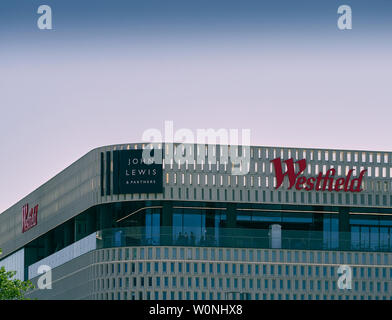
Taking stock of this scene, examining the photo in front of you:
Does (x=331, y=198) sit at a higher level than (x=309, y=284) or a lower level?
higher

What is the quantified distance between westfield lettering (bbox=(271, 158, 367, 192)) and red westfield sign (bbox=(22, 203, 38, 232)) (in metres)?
27.3

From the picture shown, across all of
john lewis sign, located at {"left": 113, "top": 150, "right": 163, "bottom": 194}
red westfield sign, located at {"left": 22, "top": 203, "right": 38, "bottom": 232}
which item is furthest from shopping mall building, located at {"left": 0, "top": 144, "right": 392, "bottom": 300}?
red westfield sign, located at {"left": 22, "top": 203, "right": 38, "bottom": 232}

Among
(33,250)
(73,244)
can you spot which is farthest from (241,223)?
(33,250)

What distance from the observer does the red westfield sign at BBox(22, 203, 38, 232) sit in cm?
10581

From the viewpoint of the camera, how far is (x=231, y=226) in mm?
87125

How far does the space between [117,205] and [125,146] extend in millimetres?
4620

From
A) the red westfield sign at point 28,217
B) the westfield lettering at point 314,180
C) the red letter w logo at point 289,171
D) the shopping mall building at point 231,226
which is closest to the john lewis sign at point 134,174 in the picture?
the shopping mall building at point 231,226

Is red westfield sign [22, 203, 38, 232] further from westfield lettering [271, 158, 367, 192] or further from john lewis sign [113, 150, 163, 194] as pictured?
westfield lettering [271, 158, 367, 192]

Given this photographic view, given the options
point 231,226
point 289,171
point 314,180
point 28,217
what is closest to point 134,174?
point 231,226

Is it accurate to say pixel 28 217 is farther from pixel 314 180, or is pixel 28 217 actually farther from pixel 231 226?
pixel 314 180

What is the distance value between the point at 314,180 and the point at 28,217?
31.7 metres

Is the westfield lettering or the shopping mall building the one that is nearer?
the shopping mall building
